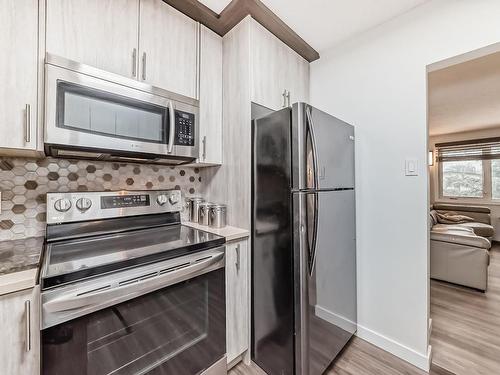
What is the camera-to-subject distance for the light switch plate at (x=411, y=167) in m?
1.57

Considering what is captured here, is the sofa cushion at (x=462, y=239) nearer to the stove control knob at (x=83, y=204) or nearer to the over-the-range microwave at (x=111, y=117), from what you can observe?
the over-the-range microwave at (x=111, y=117)

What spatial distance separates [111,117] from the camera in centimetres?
122

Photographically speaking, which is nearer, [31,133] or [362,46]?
[31,133]

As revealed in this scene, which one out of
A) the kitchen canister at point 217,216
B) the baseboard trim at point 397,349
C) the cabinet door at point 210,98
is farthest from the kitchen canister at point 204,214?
the baseboard trim at point 397,349

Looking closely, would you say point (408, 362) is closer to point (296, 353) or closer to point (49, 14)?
point (296, 353)

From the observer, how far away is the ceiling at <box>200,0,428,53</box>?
153 centimetres

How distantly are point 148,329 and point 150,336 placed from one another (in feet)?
0.13

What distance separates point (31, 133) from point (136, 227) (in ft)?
2.48

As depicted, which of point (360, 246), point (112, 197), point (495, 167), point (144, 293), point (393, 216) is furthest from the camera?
point (495, 167)

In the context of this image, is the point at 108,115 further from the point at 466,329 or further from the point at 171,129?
the point at 466,329

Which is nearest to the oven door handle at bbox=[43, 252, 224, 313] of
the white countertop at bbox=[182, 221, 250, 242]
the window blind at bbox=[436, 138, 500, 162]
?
the white countertop at bbox=[182, 221, 250, 242]

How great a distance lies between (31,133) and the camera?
3.35ft

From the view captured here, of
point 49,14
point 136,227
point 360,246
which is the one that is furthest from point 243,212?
point 49,14

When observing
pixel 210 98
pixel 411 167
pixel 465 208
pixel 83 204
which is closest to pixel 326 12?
pixel 210 98
